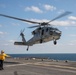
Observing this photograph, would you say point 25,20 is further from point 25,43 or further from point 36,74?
point 36,74

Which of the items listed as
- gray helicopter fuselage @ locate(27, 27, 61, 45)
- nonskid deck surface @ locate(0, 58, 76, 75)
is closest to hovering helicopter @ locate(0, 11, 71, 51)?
gray helicopter fuselage @ locate(27, 27, 61, 45)

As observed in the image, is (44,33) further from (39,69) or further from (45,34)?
(39,69)

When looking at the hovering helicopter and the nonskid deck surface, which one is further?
the hovering helicopter

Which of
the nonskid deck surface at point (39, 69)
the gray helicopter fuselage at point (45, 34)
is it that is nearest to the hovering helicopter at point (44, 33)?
the gray helicopter fuselage at point (45, 34)

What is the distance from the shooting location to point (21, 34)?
56875mm

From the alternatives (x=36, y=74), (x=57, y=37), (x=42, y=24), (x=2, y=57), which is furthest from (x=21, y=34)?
(x=36, y=74)

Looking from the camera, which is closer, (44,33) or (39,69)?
(39,69)

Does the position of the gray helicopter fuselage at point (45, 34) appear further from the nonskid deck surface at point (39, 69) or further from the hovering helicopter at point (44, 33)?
the nonskid deck surface at point (39, 69)

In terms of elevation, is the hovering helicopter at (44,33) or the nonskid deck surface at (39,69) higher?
the hovering helicopter at (44,33)

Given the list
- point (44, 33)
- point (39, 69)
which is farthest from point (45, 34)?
point (39, 69)

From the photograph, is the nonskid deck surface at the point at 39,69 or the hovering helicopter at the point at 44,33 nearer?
the nonskid deck surface at the point at 39,69

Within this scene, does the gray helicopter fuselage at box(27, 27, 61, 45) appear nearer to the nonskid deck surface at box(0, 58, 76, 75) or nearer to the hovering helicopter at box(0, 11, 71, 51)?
the hovering helicopter at box(0, 11, 71, 51)

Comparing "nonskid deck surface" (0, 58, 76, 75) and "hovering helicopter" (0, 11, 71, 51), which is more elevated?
"hovering helicopter" (0, 11, 71, 51)

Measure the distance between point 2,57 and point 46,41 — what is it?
19861mm
